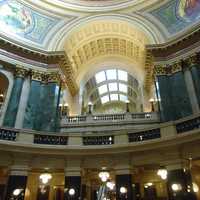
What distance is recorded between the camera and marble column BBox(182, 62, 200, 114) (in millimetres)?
15012

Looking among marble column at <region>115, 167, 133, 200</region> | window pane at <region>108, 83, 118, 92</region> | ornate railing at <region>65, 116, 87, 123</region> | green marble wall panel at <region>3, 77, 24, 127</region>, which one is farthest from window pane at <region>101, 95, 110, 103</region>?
marble column at <region>115, 167, 133, 200</region>

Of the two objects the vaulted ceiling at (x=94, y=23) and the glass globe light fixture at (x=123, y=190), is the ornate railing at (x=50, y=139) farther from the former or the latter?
the vaulted ceiling at (x=94, y=23)

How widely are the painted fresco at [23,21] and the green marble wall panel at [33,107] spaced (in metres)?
4.31

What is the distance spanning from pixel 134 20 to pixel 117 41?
3.63m

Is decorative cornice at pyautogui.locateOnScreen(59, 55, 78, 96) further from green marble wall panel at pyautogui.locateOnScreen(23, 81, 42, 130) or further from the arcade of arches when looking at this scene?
green marble wall panel at pyautogui.locateOnScreen(23, 81, 42, 130)

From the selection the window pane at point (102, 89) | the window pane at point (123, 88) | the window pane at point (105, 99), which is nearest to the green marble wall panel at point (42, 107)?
the window pane at point (102, 89)

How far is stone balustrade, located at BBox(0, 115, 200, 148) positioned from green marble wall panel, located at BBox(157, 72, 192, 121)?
4.04m

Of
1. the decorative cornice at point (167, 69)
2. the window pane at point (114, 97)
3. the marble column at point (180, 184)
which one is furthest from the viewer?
the window pane at point (114, 97)

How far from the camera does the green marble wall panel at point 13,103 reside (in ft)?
51.0

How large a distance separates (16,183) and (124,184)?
4.75 m

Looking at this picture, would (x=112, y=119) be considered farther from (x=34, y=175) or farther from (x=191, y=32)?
(x=191, y=32)

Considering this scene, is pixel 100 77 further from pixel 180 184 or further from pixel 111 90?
pixel 180 184

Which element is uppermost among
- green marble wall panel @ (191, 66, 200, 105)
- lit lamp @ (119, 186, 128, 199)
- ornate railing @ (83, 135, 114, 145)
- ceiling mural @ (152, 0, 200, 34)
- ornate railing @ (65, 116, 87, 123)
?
ceiling mural @ (152, 0, 200, 34)

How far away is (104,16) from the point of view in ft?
70.8
